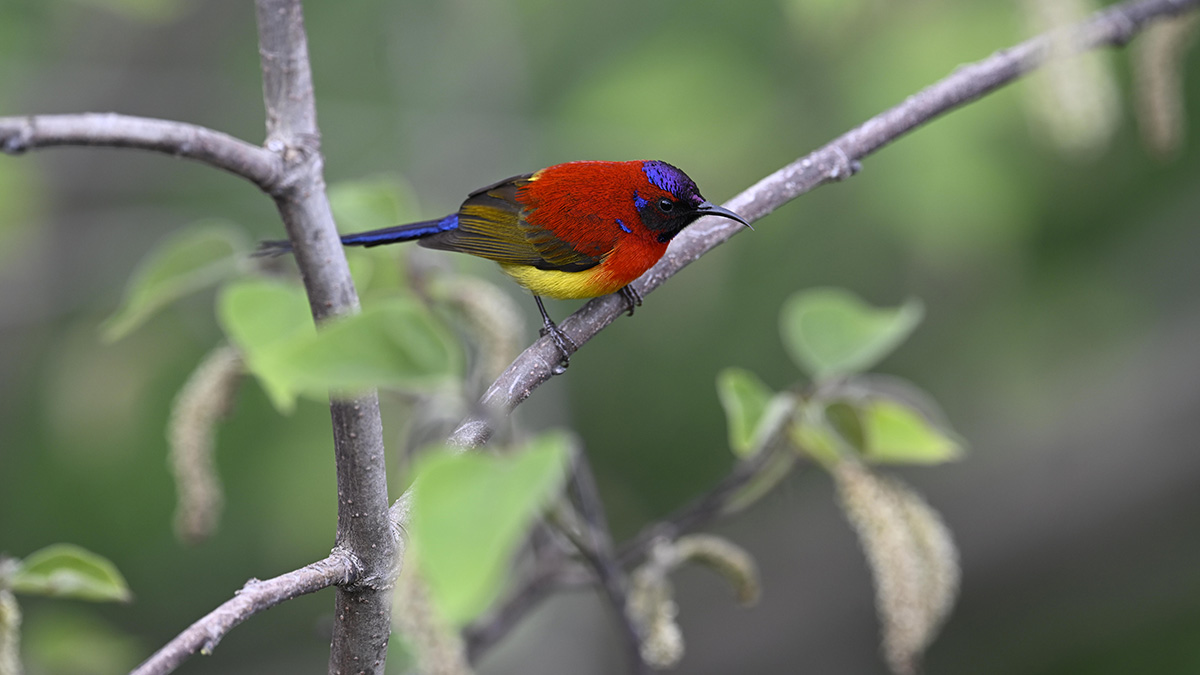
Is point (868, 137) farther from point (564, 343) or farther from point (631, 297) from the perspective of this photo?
point (564, 343)

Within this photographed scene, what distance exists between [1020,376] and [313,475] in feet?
8.51

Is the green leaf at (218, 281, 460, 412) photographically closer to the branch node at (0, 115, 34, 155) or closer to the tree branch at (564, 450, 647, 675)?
the branch node at (0, 115, 34, 155)

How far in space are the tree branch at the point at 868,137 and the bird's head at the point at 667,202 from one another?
20 centimetres

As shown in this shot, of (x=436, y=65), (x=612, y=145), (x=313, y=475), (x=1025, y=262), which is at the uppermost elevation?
(x=436, y=65)

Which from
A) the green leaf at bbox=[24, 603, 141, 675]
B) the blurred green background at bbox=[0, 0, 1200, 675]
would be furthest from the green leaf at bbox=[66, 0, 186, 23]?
the green leaf at bbox=[24, 603, 141, 675]

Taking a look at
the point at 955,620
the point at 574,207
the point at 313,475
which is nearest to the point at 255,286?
the point at 574,207

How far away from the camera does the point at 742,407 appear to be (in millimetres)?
1733

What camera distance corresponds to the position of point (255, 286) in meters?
1.57

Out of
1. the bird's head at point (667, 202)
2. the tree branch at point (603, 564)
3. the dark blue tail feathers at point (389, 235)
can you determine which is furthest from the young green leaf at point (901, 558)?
the dark blue tail feathers at point (389, 235)

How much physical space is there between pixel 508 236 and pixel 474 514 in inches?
65.7

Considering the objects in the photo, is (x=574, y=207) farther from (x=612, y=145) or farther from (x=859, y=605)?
(x=859, y=605)

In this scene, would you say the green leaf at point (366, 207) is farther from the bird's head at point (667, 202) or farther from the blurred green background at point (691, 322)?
the blurred green background at point (691, 322)

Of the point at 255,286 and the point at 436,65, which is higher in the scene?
the point at 436,65

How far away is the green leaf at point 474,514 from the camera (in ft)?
2.31
